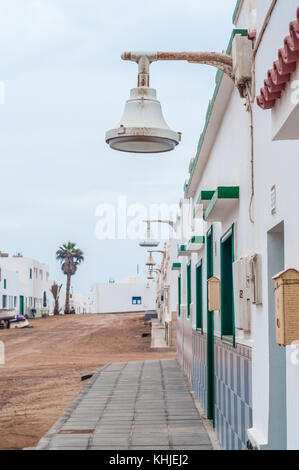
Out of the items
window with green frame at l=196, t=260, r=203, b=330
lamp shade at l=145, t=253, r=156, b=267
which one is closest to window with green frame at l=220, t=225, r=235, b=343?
window with green frame at l=196, t=260, r=203, b=330

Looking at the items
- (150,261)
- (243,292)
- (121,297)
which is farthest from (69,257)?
(243,292)

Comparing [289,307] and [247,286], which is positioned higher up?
[247,286]

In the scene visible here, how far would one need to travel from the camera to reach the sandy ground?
12.0 m

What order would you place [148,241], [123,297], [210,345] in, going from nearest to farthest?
1. [210,345]
2. [148,241]
3. [123,297]

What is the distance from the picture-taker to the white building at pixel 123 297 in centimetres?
7944

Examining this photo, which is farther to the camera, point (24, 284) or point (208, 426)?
point (24, 284)

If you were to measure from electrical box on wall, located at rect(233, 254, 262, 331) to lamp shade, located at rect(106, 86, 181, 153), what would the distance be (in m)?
1.11

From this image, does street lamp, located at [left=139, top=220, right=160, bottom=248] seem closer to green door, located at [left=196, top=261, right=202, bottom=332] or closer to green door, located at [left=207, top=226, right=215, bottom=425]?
green door, located at [left=196, top=261, right=202, bottom=332]

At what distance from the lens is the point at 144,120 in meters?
5.26

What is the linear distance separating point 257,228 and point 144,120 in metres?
1.25

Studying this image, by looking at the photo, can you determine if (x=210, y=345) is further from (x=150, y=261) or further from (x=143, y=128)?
(x=150, y=261)

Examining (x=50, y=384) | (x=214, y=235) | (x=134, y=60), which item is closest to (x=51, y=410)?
(x=50, y=384)

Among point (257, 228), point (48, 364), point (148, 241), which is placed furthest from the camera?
point (148, 241)
